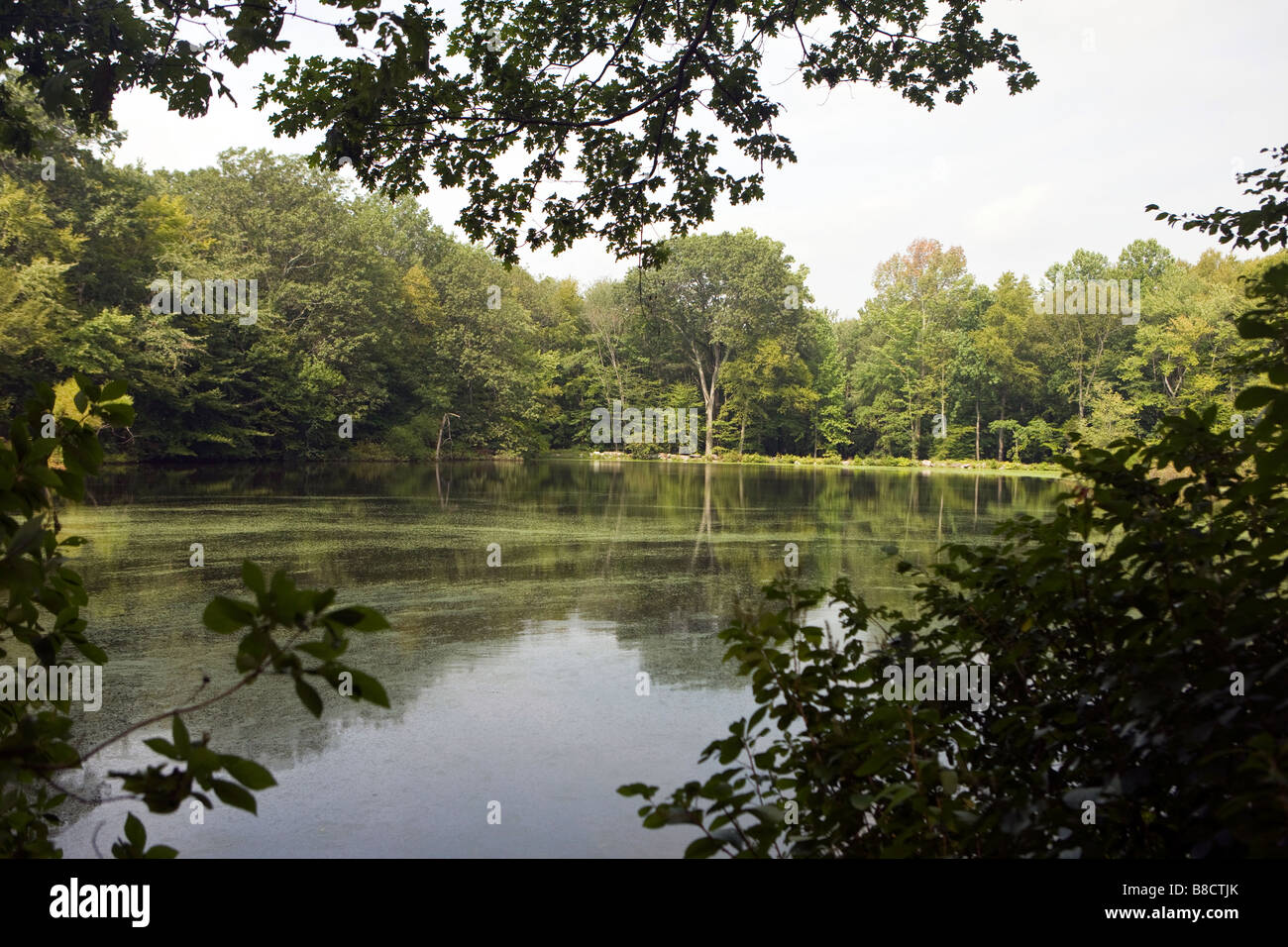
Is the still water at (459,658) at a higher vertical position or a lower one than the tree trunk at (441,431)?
lower

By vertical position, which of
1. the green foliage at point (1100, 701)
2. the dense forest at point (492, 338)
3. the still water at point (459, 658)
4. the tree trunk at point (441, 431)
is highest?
the dense forest at point (492, 338)

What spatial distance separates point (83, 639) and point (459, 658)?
566 cm

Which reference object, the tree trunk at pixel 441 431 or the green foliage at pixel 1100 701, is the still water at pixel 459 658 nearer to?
the green foliage at pixel 1100 701

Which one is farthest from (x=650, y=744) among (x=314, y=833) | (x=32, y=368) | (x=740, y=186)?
(x=32, y=368)

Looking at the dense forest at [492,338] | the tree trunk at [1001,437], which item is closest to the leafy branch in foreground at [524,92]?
the dense forest at [492,338]

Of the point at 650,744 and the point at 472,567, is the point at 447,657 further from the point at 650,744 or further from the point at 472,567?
the point at 472,567

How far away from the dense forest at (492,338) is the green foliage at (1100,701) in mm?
22706

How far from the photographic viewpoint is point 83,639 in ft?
6.18

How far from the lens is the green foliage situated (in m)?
1.51

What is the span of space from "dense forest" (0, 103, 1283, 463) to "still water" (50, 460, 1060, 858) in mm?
12027

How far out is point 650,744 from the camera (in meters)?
5.42

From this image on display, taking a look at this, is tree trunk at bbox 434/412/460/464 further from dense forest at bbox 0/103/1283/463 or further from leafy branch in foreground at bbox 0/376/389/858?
leafy branch in foreground at bbox 0/376/389/858

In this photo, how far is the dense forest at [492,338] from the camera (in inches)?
1172
